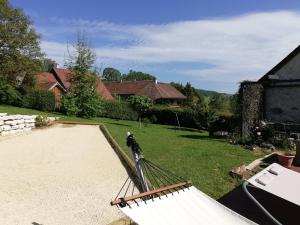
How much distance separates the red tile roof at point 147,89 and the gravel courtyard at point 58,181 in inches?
1410

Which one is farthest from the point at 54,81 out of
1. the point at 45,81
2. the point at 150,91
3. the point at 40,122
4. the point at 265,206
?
the point at 265,206

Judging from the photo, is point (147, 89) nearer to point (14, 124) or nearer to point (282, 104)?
point (282, 104)

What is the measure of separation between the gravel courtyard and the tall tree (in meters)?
18.1

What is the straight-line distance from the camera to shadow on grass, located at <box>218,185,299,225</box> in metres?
4.75

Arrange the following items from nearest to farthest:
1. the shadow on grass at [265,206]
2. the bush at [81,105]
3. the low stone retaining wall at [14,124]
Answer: the shadow on grass at [265,206] < the low stone retaining wall at [14,124] < the bush at [81,105]

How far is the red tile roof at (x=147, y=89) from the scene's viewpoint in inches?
1937

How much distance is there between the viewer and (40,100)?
28844 millimetres

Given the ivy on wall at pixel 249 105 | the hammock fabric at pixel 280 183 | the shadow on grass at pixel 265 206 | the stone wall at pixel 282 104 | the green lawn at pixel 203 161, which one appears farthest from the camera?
the stone wall at pixel 282 104

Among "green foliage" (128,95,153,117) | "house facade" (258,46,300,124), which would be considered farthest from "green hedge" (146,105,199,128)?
"house facade" (258,46,300,124)

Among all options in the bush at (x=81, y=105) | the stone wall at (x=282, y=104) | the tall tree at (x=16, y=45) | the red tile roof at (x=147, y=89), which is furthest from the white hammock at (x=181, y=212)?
the red tile roof at (x=147, y=89)

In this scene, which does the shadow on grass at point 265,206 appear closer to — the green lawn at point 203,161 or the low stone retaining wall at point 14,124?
the green lawn at point 203,161

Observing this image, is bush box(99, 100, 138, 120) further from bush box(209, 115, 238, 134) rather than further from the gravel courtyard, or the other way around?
the gravel courtyard

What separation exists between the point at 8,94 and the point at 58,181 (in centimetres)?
2253

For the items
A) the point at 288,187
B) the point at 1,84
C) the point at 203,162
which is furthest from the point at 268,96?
the point at 1,84
